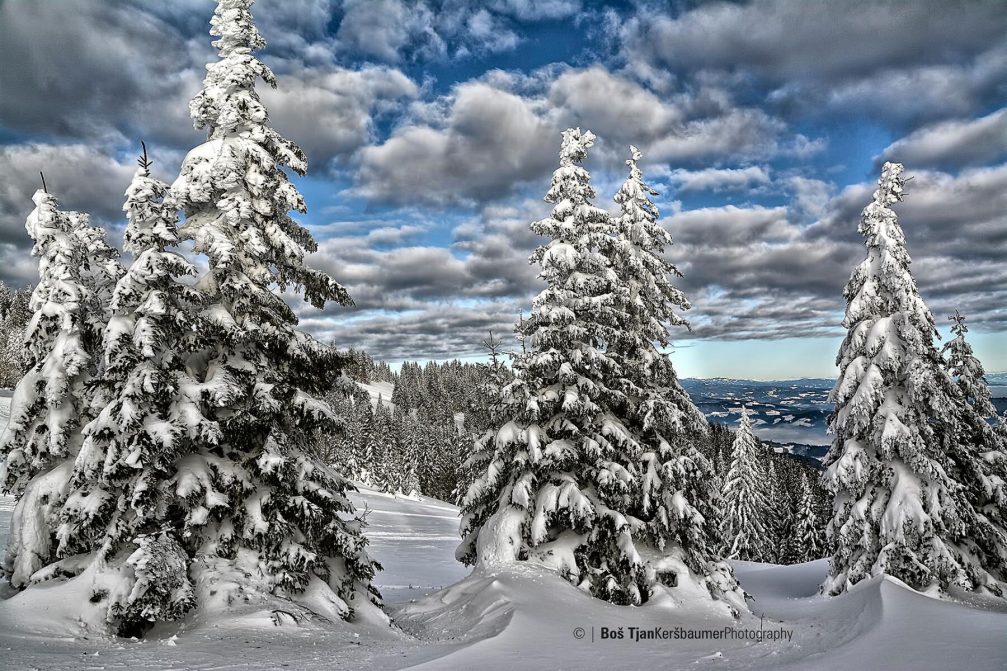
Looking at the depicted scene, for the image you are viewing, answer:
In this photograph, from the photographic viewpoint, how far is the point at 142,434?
1004 cm

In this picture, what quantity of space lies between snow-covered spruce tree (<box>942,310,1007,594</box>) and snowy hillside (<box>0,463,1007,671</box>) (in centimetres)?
210

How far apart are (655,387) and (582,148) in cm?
789

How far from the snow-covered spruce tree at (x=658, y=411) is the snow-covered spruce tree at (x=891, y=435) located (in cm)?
509

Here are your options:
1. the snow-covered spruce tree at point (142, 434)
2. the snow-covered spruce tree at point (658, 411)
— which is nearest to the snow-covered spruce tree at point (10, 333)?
the snow-covered spruce tree at point (142, 434)

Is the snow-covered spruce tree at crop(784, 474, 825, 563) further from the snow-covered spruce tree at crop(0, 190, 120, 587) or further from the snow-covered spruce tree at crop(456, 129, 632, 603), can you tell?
the snow-covered spruce tree at crop(0, 190, 120, 587)

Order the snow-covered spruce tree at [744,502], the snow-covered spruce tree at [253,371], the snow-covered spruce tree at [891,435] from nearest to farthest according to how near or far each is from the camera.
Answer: the snow-covered spruce tree at [253,371] → the snow-covered spruce tree at [891,435] → the snow-covered spruce tree at [744,502]

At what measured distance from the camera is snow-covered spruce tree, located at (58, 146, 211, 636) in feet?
30.3

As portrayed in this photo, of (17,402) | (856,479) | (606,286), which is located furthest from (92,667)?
(856,479)

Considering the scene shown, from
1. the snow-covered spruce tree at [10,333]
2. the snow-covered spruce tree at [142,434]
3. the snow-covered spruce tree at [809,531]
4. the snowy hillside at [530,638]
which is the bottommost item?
the snow-covered spruce tree at [809,531]

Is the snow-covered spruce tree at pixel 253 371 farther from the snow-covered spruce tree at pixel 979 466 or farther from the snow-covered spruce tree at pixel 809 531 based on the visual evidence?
the snow-covered spruce tree at pixel 809 531

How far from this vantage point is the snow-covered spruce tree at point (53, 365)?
13727 mm

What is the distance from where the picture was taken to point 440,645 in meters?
10.6

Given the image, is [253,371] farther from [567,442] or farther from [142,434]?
[567,442]

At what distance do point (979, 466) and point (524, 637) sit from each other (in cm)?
1786
